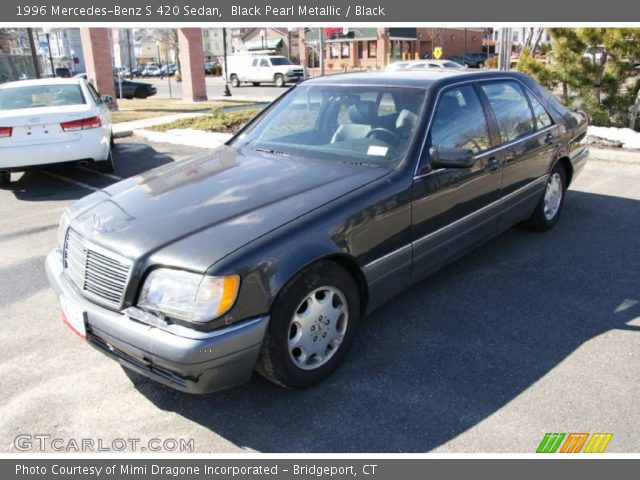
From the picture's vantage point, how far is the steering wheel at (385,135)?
379cm

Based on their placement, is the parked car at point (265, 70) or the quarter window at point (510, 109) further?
the parked car at point (265, 70)

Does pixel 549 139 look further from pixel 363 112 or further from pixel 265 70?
pixel 265 70

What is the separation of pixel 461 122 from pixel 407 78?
518 millimetres

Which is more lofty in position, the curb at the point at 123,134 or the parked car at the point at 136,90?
the curb at the point at 123,134

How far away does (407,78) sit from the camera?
4.20 meters

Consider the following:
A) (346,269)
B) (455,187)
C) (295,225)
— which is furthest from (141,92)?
(295,225)

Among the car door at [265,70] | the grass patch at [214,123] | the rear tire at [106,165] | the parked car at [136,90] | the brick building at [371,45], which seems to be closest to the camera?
the rear tire at [106,165]

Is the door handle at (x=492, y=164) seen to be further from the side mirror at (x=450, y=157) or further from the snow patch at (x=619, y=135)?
the snow patch at (x=619, y=135)

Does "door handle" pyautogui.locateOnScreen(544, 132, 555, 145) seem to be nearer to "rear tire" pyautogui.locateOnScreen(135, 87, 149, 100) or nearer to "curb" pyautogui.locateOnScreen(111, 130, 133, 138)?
"curb" pyautogui.locateOnScreen(111, 130, 133, 138)

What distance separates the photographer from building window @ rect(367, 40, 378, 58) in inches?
2114

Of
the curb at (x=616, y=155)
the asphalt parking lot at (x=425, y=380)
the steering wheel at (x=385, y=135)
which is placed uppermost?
the steering wheel at (x=385, y=135)

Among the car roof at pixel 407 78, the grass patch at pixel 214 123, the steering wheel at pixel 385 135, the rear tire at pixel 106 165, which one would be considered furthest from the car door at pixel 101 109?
the steering wheel at pixel 385 135

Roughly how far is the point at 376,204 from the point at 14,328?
2.73m

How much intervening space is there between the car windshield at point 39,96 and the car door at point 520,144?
6676 mm
